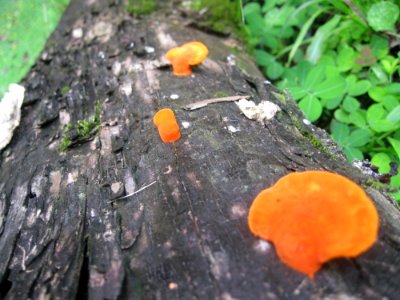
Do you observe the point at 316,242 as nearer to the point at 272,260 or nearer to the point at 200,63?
the point at 272,260

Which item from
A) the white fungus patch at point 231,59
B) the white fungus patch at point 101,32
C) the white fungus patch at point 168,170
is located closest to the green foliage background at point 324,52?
the white fungus patch at point 101,32

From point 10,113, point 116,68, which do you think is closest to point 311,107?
point 116,68

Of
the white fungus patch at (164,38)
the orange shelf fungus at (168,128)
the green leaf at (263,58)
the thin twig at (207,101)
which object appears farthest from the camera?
the green leaf at (263,58)

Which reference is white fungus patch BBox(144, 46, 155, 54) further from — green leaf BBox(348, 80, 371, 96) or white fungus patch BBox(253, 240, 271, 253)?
white fungus patch BBox(253, 240, 271, 253)

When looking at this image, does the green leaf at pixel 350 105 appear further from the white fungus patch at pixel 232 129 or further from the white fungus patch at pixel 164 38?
the white fungus patch at pixel 164 38

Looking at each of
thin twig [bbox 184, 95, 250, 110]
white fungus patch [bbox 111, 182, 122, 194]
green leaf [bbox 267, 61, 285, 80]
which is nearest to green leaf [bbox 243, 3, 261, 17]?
green leaf [bbox 267, 61, 285, 80]

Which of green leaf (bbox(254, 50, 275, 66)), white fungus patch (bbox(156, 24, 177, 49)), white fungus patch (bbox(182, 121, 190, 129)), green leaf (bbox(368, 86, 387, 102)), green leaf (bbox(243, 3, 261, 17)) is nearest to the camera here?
white fungus patch (bbox(182, 121, 190, 129))
